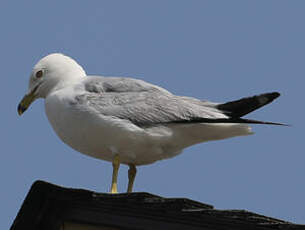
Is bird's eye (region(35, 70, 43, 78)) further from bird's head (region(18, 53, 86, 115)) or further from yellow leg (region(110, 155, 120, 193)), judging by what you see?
yellow leg (region(110, 155, 120, 193))

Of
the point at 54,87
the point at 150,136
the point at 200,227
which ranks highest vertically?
the point at 54,87

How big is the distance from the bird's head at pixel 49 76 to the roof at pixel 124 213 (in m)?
1.68

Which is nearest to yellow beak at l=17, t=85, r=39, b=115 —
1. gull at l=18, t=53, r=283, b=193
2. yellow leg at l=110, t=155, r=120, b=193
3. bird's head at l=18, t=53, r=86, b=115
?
bird's head at l=18, t=53, r=86, b=115

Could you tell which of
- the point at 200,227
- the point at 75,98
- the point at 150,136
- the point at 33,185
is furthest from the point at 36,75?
the point at 200,227

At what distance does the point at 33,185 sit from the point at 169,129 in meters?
1.47

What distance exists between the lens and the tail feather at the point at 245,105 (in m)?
6.39

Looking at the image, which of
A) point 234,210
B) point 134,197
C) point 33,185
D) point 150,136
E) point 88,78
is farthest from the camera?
point 88,78

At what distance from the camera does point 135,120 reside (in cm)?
660

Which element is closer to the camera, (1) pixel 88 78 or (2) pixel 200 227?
(2) pixel 200 227

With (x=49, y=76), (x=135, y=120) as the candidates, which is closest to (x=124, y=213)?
(x=135, y=120)

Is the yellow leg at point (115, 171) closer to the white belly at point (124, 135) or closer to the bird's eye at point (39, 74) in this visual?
the white belly at point (124, 135)

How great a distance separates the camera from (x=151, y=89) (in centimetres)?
690

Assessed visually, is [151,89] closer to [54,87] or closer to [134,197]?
[54,87]

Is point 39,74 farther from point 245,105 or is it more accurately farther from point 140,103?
point 245,105
